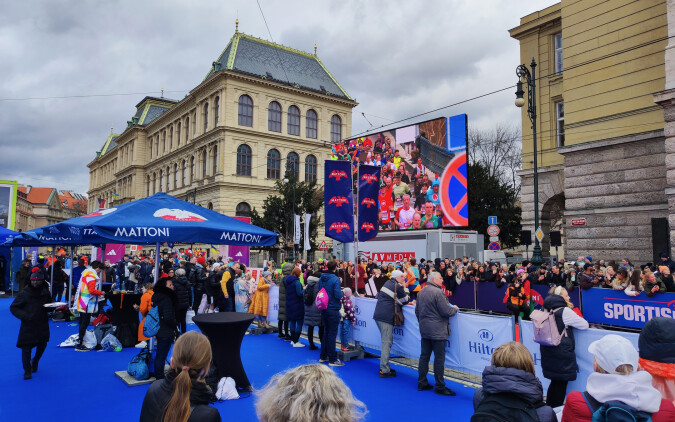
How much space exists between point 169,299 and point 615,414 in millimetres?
6751

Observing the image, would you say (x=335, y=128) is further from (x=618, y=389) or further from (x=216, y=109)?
(x=618, y=389)

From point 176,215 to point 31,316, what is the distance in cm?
292

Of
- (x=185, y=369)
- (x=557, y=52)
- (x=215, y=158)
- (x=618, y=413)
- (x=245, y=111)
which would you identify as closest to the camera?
(x=618, y=413)

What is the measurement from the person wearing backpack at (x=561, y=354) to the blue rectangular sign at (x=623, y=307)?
573 centimetres

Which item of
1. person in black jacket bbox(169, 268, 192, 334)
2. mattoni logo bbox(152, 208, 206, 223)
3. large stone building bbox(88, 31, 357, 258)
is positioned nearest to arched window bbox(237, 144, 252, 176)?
large stone building bbox(88, 31, 357, 258)

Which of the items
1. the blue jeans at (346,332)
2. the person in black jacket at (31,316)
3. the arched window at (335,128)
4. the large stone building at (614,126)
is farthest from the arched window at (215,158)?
the person in black jacket at (31,316)

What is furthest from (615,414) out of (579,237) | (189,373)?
(579,237)

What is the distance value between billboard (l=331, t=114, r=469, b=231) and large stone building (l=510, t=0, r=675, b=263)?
540 cm

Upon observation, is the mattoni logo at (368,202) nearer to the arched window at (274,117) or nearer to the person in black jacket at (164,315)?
the person in black jacket at (164,315)

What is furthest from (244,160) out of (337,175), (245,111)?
(337,175)

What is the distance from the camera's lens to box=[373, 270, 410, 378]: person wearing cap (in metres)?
8.23

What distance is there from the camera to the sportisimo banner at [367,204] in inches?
405

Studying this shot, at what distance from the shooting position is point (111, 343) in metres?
10.1

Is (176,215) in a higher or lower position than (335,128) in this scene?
lower
